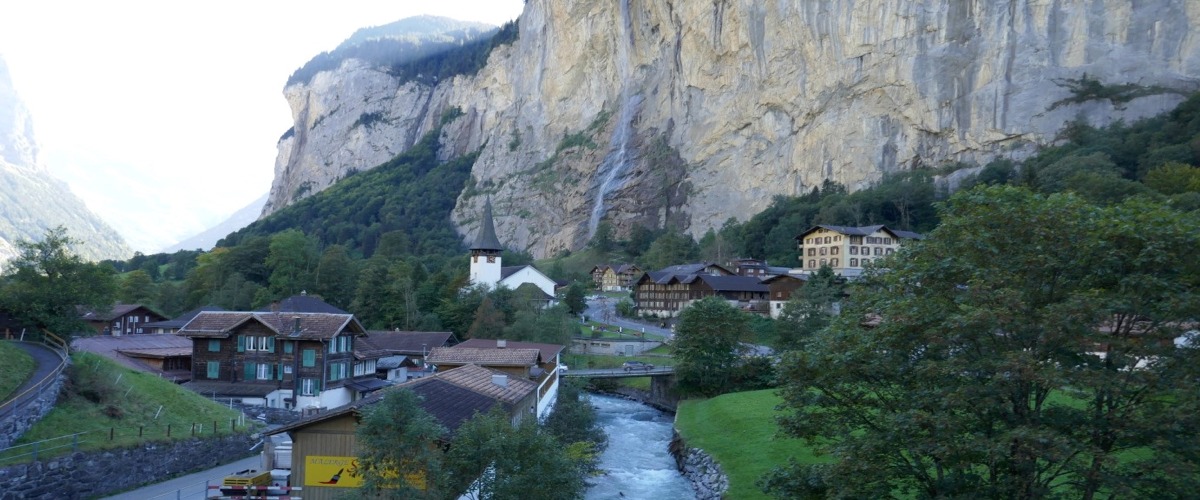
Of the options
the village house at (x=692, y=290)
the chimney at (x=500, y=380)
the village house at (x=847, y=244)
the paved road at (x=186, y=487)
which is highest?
the village house at (x=847, y=244)

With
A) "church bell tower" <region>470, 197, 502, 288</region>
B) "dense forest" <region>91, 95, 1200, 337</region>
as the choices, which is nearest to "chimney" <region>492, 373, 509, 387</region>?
"dense forest" <region>91, 95, 1200, 337</region>

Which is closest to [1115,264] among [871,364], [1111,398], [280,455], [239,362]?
[1111,398]

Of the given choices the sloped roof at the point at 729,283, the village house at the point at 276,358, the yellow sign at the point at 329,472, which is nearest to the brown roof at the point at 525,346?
the village house at the point at 276,358

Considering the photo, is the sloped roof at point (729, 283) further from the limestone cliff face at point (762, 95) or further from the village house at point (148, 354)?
the village house at point (148, 354)

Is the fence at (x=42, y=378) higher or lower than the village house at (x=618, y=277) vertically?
lower

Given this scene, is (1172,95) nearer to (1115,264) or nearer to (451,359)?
(451,359)

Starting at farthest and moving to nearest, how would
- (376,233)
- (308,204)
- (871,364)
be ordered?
1. (308,204)
2. (376,233)
3. (871,364)

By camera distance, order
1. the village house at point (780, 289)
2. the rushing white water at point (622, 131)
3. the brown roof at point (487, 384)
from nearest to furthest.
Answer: the brown roof at point (487, 384) → the village house at point (780, 289) → the rushing white water at point (622, 131)

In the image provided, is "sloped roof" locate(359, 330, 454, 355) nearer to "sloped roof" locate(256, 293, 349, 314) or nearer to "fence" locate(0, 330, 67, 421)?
"sloped roof" locate(256, 293, 349, 314)
